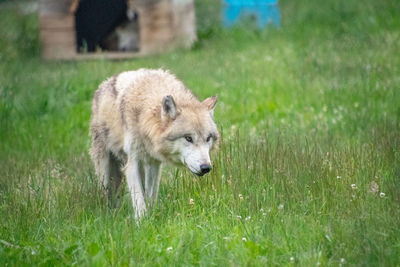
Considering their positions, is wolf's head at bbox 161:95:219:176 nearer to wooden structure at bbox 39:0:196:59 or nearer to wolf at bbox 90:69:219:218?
wolf at bbox 90:69:219:218

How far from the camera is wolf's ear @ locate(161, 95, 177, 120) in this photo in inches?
222

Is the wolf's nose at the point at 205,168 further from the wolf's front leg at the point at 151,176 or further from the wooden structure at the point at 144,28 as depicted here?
the wooden structure at the point at 144,28

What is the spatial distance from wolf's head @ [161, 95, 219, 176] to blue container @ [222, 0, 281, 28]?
31.2ft

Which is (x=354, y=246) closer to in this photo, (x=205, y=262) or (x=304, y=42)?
(x=205, y=262)

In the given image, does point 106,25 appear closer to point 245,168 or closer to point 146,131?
point 146,131

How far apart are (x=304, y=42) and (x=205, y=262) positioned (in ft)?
31.5

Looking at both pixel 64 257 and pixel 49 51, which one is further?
pixel 49 51

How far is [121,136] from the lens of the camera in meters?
6.48

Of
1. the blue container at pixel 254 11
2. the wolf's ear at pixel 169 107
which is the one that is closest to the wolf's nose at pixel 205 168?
the wolf's ear at pixel 169 107

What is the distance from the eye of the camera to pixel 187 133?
18.5ft

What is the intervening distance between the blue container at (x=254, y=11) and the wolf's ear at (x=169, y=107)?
961cm

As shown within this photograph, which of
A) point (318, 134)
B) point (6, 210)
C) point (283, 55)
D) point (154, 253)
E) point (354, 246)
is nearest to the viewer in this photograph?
point (354, 246)

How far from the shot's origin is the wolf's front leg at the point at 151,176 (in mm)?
6281

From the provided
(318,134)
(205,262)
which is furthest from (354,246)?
(318,134)
